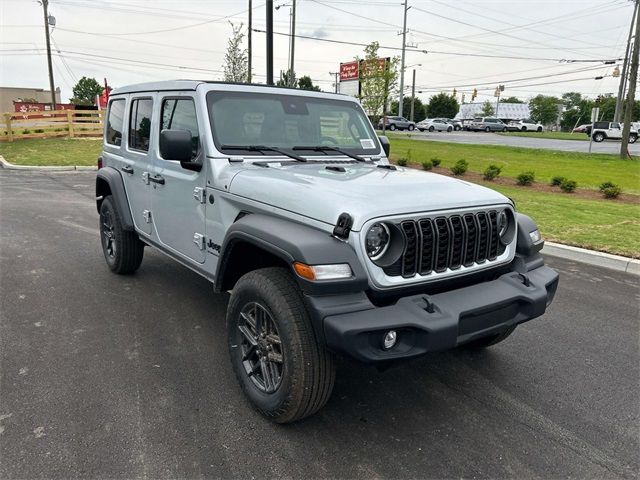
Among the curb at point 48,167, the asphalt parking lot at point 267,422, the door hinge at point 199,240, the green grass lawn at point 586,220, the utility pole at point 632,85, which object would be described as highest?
the utility pole at point 632,85

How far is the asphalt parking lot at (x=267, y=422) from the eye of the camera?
255cm

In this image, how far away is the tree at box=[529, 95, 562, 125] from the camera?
301ft

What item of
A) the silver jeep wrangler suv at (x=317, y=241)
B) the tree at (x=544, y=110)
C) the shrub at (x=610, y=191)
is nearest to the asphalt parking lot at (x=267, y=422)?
the silver jeep wrangler suv at (x=317, y=241)

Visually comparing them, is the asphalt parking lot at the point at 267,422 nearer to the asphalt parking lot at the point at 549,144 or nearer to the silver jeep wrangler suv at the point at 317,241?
the silver jeep wrangler suv at the point at 317,241

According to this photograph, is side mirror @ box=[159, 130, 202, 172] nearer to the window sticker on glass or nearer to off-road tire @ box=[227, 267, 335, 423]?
off-road tire @ box=[227, 267, 335, 423]

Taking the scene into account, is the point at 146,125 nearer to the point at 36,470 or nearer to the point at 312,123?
the point at 312,123

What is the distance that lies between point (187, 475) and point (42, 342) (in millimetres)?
2060

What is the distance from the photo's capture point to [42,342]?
3.83 meters

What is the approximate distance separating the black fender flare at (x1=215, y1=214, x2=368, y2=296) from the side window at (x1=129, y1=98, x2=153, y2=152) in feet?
6.91

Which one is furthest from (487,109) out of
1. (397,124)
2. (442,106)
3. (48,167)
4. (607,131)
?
(48,167)

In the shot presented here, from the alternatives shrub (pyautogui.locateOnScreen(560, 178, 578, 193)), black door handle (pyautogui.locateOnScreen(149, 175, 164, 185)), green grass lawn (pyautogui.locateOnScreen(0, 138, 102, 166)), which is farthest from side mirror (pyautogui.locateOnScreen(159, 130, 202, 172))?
green grass lawn (pyautogui.locateOnScreen(0, 138, 102, 166))

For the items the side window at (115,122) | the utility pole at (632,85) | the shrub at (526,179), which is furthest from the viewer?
the utility pole at (632,85)

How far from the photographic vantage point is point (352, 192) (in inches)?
109

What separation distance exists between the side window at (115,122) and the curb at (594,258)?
18.0ft
